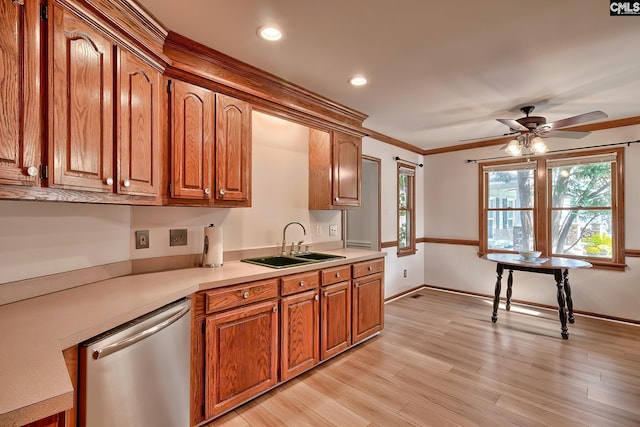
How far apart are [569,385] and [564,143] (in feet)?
10.4

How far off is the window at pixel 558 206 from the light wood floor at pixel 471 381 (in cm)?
104

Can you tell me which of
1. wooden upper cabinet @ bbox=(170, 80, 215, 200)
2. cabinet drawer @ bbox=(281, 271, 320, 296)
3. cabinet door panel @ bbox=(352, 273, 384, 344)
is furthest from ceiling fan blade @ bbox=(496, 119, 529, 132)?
wooden upper cabinet @ bbox=(170, 80, 215, 200)

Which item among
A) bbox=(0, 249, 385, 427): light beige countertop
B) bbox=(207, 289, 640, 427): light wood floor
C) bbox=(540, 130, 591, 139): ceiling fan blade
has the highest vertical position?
bbox=(540, 130, 591, 139): ceiling fan blade

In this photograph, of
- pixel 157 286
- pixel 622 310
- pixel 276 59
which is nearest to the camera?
pixel 157 286

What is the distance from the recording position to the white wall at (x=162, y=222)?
1.57 metres

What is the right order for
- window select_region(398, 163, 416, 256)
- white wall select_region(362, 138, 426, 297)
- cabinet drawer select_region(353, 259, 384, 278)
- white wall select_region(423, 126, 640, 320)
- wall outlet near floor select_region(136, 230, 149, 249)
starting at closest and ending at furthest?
wall outlet near floor select_region(136, 230, 149, 249) < cabinet drawer select_region(353, 259, 384, 278) < white wall select_region(423, 126, 640, 320) < white wall select_region(362, 138, 426, 297) < window select_region(398, 163, 416, 256)

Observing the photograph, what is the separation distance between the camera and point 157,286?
1.80m

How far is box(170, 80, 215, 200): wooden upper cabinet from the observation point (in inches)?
80.1

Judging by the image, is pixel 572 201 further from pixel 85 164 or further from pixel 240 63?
pixel 85 164

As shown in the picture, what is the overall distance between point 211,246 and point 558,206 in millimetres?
4606

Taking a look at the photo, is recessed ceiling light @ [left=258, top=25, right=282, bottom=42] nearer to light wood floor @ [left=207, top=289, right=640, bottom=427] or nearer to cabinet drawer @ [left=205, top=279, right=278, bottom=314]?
cabinet drawer @ [left=205, top=279, right=278, bottom=314]

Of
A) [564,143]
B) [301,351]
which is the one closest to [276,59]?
[301,351]

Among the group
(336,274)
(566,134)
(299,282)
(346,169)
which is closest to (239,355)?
(299,282)

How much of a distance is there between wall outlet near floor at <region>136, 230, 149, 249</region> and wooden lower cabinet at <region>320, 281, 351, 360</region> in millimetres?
1426
